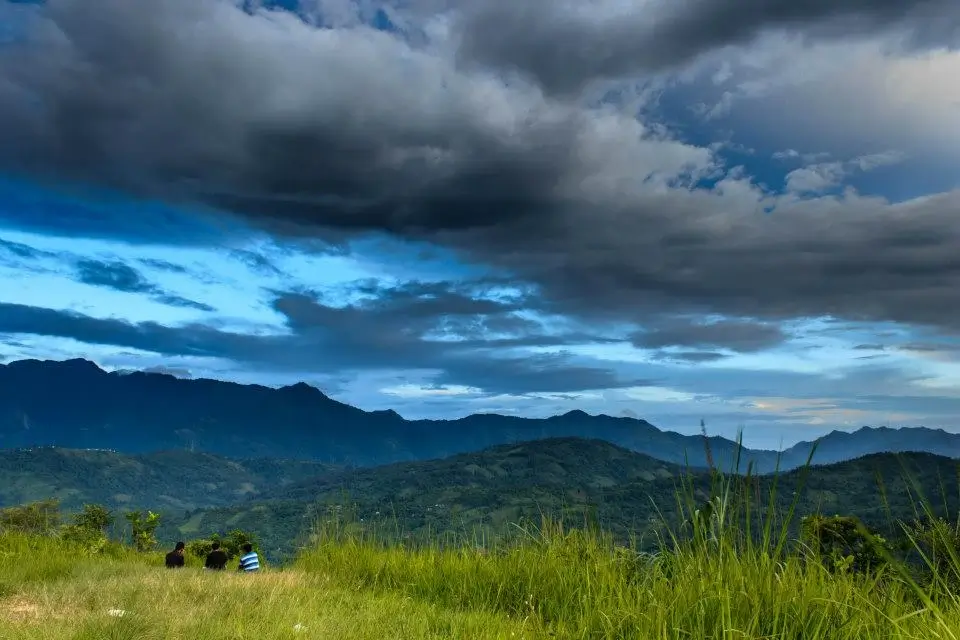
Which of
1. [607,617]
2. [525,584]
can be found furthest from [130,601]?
[607,617]

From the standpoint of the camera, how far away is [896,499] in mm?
191500

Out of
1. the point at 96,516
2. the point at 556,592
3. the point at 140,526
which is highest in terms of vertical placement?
the point at 556,592

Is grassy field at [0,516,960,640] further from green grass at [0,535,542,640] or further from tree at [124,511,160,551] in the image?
tree at [124,511,160,551]

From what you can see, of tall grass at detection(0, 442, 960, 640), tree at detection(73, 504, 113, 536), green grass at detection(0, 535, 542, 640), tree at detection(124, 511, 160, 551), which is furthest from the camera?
tree at detection(73, 504, 113, 536)

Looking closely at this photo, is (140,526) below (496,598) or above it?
below

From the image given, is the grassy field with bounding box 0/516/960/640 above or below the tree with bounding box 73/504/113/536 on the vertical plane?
above

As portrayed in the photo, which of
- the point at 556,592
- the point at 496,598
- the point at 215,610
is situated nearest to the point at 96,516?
the point at 215,610

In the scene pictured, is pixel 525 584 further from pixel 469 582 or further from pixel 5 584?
pixel 5 584

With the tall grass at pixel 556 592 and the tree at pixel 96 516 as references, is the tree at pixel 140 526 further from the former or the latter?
the tall grass at pixel 556 592

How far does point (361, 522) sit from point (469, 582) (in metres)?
4.04

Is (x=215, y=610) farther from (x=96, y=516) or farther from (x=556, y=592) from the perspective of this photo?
(x=96, y=516)

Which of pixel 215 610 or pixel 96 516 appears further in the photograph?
pixel 96 516

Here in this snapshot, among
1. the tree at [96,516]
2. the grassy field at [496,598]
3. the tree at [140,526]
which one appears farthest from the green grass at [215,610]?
the tree at [96,516]

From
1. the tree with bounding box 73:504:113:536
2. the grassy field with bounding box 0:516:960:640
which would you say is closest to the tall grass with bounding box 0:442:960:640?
the grassy field with bounding box 0:516:960:640
